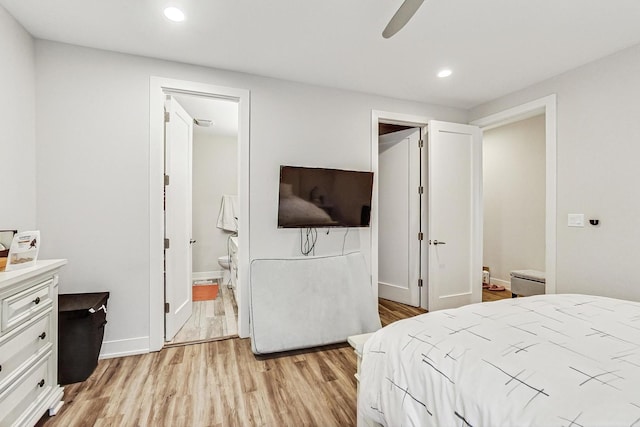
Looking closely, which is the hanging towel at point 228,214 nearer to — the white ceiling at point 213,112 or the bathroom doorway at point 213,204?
the bathroom doorway at point 213,204

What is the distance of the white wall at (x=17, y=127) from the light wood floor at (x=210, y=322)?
4.72 feet

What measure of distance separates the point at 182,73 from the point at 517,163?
15.8ft

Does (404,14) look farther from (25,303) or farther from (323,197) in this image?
(25,303)

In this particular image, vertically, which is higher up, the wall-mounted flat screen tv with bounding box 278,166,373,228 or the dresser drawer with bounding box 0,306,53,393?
the wall-mounted flat screen tv with bounding box 278,166,373,228

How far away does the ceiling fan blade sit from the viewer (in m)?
1.40

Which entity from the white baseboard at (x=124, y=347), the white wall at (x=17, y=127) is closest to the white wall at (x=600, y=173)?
the white baseboard at (x=124, y=347)

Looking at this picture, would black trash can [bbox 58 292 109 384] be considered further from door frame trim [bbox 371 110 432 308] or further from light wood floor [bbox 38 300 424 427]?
door frame trim [bbox 371 110 432 308]

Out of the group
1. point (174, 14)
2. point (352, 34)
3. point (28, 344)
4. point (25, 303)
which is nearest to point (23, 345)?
point (28, 344)

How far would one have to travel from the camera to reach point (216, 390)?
80.2 inches

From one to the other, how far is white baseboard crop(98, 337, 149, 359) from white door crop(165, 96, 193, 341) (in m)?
0.20

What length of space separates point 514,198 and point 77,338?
18.3ft

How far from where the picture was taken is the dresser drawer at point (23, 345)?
1.43 m

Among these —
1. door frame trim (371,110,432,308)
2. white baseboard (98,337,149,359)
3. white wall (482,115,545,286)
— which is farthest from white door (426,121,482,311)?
white baseboard (98,337,149,359)

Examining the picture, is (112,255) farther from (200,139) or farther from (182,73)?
(200,139)
